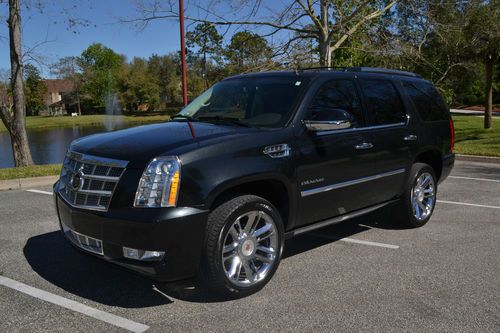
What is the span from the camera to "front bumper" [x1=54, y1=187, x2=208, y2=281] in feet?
11.2

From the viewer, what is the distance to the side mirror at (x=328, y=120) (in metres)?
4.27

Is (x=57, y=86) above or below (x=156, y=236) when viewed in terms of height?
above

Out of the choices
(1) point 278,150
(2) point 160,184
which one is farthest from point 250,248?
(2) point 160,184

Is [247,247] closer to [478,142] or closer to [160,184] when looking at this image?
[160,184]

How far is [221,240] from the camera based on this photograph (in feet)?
12.1

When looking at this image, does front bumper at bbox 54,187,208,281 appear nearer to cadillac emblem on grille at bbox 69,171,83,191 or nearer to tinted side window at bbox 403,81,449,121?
cadillac emblem on grille at bbox 69,171,83,191

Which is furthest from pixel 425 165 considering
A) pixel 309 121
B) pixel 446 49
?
pixel 446 49

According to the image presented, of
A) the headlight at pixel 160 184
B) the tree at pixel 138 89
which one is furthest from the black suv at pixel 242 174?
the tree at pixel 138 89

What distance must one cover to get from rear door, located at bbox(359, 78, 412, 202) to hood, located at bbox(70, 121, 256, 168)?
1634mm

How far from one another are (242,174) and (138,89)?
84.4 metres

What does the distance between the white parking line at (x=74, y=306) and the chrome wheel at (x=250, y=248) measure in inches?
31.4

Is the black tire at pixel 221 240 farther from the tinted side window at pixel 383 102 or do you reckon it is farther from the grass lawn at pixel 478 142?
the grass lawn at pixel 478 142

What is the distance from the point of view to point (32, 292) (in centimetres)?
403

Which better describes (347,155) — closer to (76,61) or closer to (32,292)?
(32,292)
